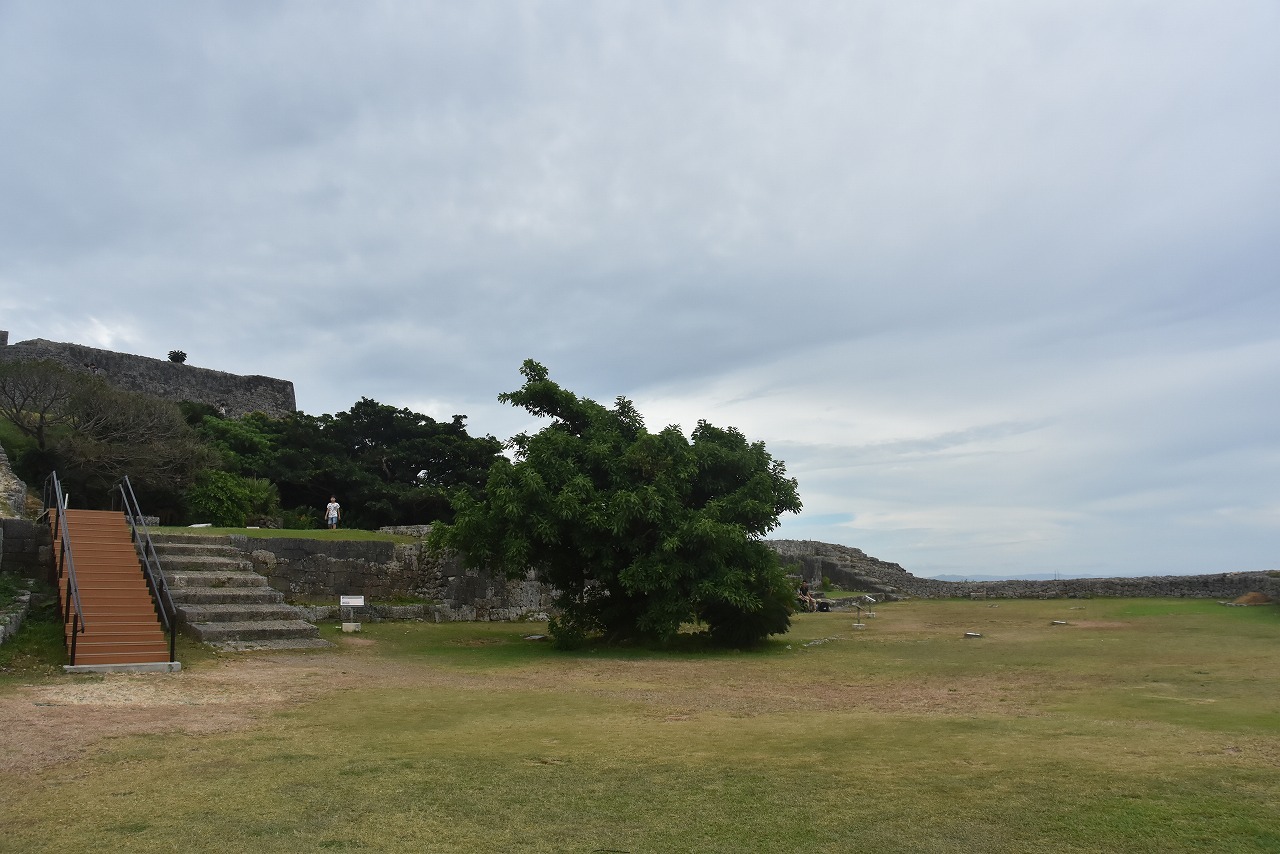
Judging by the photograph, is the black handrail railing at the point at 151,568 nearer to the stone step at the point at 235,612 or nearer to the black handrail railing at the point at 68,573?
the stone step at the point at 235,612

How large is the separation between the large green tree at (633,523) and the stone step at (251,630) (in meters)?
2.30

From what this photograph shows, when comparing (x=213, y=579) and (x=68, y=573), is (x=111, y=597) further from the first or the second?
(x=213, y=579)

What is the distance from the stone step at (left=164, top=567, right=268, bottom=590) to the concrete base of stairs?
302 centimetres

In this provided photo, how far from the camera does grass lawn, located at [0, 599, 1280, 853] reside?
3.66 meters

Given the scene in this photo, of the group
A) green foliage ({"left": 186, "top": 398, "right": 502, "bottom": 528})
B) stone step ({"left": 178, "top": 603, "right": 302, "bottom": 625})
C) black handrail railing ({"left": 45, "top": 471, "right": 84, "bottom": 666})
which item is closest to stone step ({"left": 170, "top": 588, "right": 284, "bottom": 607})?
stone step ({"left": 178, "top": 603, "right": 302, "bottom": 625})

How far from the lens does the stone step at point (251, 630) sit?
35.1 ft

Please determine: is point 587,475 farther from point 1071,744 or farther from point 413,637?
point 1071,744

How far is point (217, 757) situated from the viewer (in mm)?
5105

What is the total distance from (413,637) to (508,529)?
3079mm

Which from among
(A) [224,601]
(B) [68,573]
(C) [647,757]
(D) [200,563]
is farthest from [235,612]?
(C) [647,757]

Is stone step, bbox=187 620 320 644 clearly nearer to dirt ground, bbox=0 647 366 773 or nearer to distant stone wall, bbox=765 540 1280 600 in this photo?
dirt ground, bbox=0 647 366 773

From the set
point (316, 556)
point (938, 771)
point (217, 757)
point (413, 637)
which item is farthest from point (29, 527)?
point (938, 771)

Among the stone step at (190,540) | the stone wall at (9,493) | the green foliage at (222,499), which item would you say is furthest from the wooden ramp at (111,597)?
the green foliage at (222,499)

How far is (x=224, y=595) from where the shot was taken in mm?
11875
